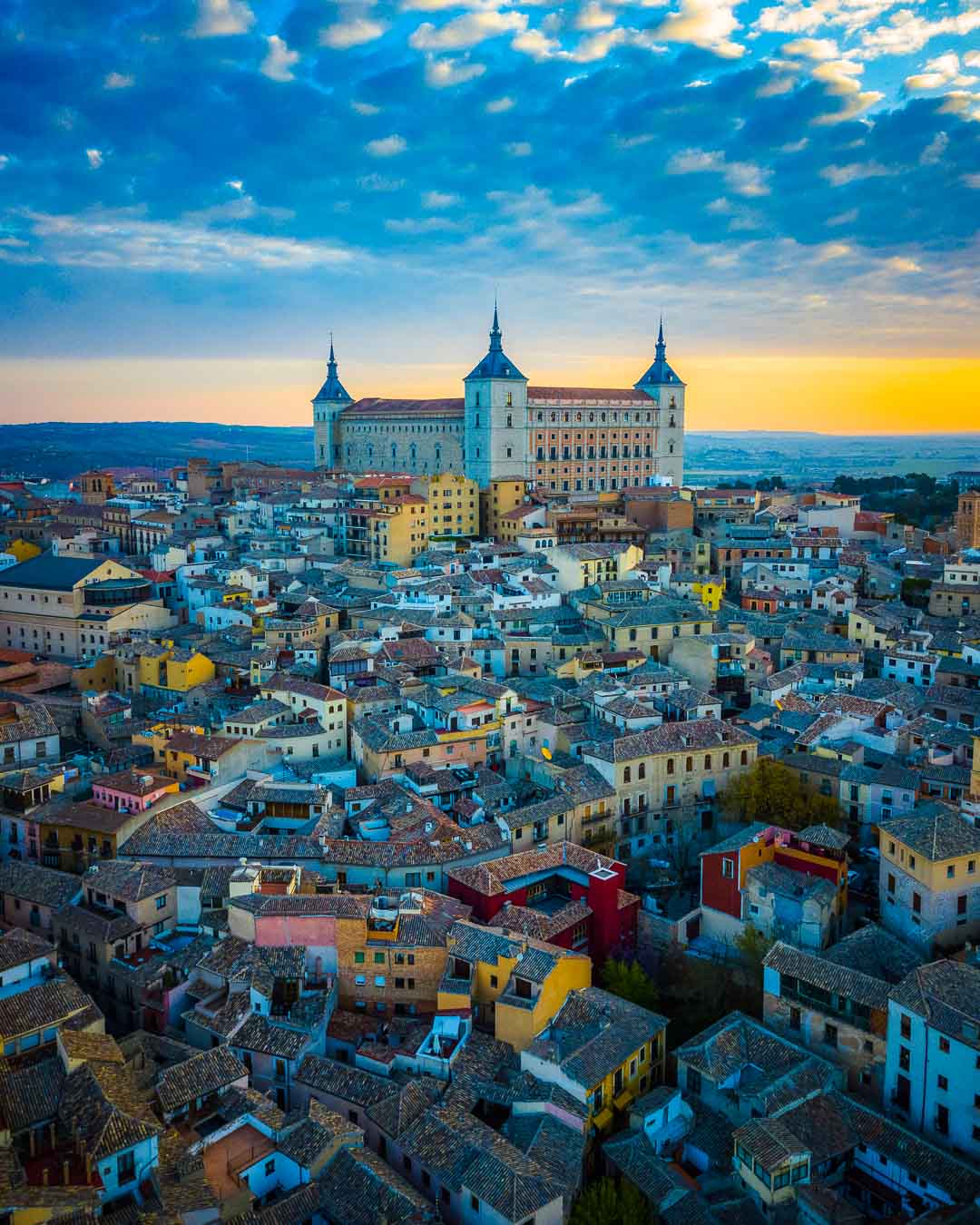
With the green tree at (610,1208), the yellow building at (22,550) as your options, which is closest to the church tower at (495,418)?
the yellow building at (22,550)

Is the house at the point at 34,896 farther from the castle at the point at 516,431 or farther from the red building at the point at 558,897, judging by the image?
the castle at the point at 516,431

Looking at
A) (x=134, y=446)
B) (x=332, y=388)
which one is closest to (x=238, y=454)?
(x=134, y=446)

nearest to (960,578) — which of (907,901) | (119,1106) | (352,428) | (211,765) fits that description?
(907,901)

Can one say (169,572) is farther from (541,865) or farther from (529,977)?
(529,977)

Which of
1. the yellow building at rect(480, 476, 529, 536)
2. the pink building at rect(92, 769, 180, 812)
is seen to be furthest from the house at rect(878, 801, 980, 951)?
the yellow building at rect(480, 476, 529, 536)

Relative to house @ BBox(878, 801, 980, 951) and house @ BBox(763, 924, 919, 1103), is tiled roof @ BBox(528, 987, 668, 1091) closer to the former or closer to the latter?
house @ BBox(763, 924, 919, 1103)

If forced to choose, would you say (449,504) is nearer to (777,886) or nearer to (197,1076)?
(777,886)
